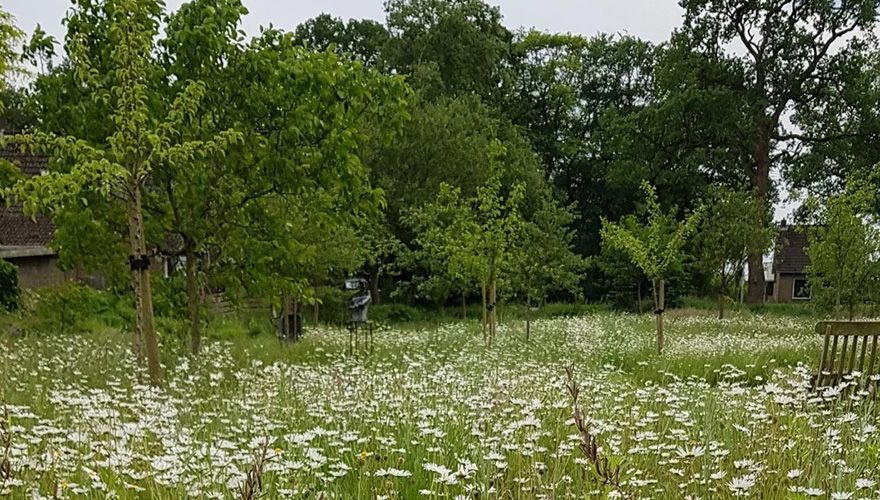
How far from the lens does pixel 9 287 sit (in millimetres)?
16375

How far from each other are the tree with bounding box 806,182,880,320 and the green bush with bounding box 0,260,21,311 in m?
18.5

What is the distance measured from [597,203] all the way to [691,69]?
10299mm

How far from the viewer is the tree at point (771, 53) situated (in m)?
28.1

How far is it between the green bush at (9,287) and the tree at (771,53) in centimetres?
2491

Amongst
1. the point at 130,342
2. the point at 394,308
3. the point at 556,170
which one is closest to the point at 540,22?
the point at 556,170

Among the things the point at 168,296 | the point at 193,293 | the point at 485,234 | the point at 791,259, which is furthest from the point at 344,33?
the point at 791,259

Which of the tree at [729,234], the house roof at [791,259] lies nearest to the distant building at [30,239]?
the tree at [729,234]

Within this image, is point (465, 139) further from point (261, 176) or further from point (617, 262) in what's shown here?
point (261, 176)

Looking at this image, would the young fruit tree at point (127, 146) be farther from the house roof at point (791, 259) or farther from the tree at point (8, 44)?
the house roof at point (791, 259)

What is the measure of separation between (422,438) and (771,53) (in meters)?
29.7

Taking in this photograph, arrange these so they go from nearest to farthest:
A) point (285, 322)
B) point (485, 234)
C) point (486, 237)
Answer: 1. point (285, 322)
2. point (486, 237)
3. point (485, 234)

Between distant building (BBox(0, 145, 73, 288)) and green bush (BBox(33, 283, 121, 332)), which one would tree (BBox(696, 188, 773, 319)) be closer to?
green bush (BBox(33, 283, 121, 332))

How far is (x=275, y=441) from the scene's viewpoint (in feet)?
13.1

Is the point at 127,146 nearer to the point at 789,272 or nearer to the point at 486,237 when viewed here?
the point at 486,237
